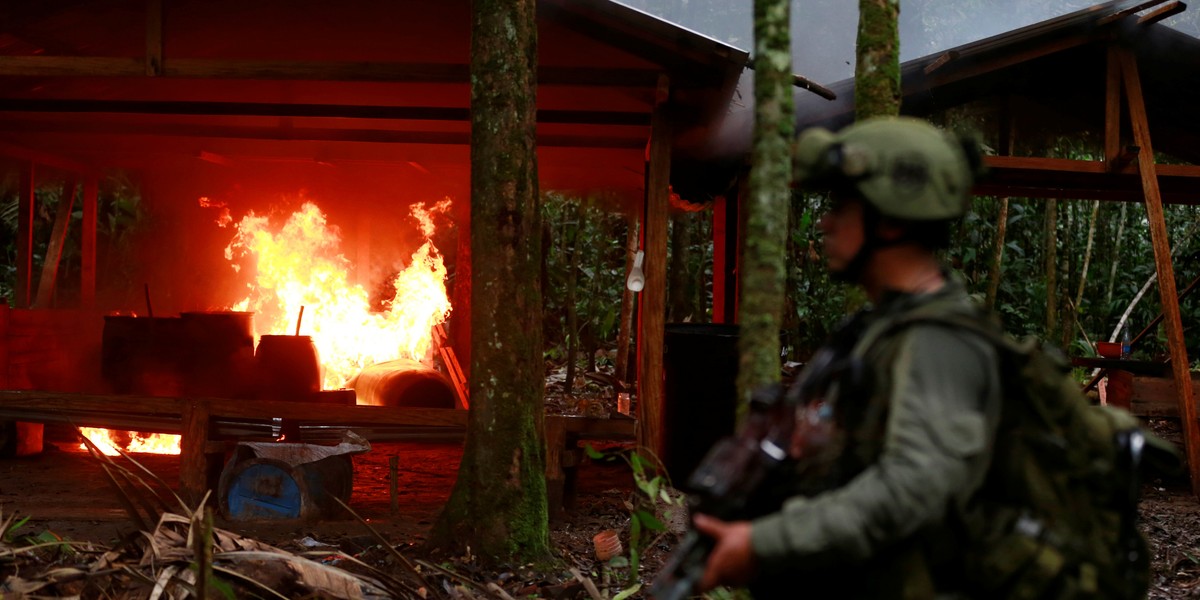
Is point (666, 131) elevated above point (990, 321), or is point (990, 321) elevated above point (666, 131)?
point (666, 131)

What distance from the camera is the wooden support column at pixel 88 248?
13.2 metres

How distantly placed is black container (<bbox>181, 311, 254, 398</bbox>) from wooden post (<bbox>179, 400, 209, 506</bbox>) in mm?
2061

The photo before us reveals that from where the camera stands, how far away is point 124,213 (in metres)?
22.1

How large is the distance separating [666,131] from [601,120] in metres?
1.13

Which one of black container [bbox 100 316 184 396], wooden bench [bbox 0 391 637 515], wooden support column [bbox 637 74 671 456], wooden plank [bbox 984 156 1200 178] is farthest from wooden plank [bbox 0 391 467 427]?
wooden plank [bbox 984 156 1200 178]

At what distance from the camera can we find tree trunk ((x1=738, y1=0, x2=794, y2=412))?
3.23m

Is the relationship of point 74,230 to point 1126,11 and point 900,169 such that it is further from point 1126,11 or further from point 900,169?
point 900,169

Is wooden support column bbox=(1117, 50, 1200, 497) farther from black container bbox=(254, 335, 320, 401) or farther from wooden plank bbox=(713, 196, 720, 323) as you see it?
black container bbox=(254, 335, 320, 401)

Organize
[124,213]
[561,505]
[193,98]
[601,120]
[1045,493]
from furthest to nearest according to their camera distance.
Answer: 1. [124,213]
2. [193,98]
3. [601,120]
4. [561,505]
5. [1045,493]

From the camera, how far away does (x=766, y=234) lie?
3.22 metres

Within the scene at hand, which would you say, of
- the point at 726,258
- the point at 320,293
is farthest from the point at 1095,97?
the point at 320,293

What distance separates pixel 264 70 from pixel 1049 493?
7807mm

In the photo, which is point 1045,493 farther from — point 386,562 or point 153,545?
point 386,562

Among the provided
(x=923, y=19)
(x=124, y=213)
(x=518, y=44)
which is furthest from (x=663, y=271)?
(x=923, y=19)
